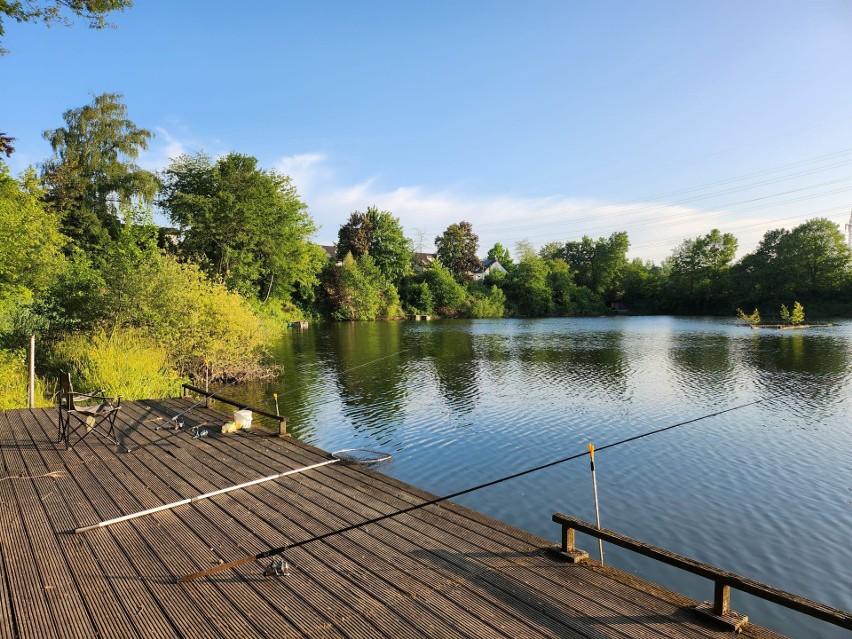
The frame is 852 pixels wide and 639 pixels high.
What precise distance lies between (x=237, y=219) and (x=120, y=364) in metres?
22.1

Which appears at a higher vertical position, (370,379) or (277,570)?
(277,570)

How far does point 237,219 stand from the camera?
33.3 m

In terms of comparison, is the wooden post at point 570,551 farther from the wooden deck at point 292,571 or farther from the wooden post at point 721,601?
the wooden post at point 721,601

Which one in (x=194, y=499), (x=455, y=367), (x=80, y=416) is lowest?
(x=455, y=367)

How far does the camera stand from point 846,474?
9.62m

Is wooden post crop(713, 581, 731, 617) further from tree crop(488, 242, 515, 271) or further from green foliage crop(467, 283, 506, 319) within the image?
tree crop(488, 242, 515, 271)

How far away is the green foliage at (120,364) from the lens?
503 inches

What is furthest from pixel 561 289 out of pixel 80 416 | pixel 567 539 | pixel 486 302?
pixel 567 539

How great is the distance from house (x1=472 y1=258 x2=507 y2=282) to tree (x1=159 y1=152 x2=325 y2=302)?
46.6m

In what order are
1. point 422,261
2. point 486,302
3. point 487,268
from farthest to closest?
point 487,268 < point 422,261 < point 486,302

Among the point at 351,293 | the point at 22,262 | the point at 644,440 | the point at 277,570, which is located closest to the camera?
the point at 277,570

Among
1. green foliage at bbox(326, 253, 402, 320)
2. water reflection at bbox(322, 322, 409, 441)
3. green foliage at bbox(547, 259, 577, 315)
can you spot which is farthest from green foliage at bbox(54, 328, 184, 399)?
green foliage at bbox(547, 259, 577, 315)

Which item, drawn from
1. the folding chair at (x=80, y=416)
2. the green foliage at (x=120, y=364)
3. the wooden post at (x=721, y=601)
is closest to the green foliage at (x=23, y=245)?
the green foliage at (x=120, y=364)

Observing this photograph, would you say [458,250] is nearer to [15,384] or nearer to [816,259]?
[816,259]
